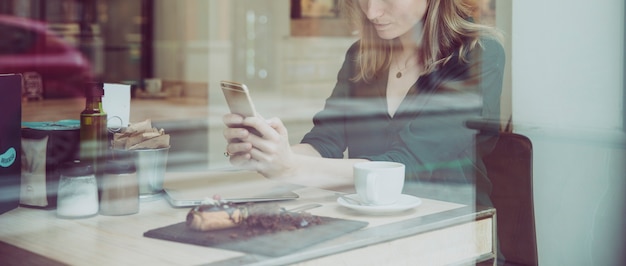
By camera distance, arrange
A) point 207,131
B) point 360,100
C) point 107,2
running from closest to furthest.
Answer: point 360,100, point 207,131, point 107,2

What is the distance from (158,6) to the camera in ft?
17.5

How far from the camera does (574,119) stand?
5.92ft

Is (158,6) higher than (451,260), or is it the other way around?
(158,6)

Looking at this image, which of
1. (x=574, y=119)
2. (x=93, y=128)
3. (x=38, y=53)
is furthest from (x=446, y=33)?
(x=38, y=53)

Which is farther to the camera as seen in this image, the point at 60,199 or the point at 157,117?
the point at 157,117

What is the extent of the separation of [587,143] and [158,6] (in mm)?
4021

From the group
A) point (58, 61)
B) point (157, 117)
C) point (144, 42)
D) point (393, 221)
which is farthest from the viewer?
point (144, 42)

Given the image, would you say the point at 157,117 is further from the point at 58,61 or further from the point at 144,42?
the point at 144,42

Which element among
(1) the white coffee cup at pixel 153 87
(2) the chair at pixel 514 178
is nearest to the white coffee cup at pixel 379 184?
(2) the chair at pixel 514 178

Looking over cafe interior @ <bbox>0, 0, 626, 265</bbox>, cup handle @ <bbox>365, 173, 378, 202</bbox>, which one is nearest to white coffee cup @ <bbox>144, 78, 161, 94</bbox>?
cafe interior @ <bbox>0, 0, 626, 265</bbox>

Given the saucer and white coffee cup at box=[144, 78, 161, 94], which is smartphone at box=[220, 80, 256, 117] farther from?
white coffee cup at box=[144, 78, 161, 94]

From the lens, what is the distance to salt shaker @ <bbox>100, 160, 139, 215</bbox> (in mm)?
1321

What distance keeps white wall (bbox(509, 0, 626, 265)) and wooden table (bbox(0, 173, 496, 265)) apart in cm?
49

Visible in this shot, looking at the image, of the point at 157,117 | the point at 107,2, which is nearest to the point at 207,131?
the point at 157,117
